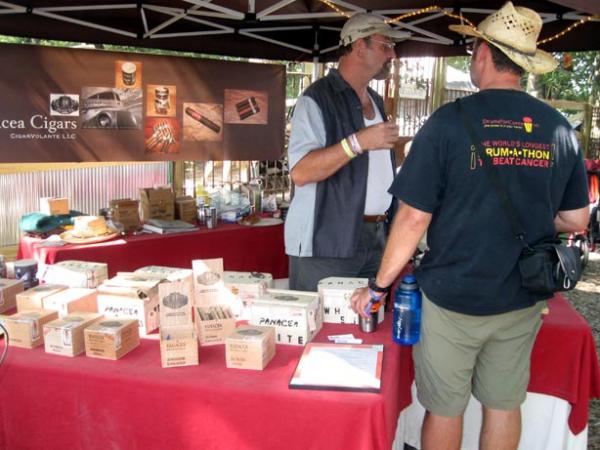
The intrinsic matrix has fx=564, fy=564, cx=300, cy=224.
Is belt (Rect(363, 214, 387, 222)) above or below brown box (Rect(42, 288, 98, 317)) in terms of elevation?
above

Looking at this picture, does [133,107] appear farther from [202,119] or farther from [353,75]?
[353,75]

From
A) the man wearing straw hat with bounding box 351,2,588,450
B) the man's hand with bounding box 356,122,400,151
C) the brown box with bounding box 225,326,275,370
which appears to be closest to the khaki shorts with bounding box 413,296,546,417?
the man wearing straw hat with bounding box 351,2,588,450

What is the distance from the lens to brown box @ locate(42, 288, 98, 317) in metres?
1.86

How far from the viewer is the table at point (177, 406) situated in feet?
4.60

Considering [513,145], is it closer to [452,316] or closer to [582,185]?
[582,185]

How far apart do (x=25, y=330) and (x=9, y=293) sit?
1.29 feet

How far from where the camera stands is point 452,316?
166 cm

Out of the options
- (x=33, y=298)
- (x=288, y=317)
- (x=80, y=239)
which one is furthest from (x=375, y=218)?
(x=80, y=239)

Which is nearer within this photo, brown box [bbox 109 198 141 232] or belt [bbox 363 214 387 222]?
belt [bbox 363 214 387 222]

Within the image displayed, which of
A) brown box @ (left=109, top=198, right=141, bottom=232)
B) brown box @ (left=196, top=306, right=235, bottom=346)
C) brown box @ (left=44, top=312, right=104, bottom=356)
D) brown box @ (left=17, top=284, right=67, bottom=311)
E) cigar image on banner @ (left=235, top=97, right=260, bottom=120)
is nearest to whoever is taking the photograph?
brown box @ (left=44, top=312, right=104, bottom=356)

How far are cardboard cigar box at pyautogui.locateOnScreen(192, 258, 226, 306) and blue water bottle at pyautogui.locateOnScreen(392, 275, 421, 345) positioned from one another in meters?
0.60

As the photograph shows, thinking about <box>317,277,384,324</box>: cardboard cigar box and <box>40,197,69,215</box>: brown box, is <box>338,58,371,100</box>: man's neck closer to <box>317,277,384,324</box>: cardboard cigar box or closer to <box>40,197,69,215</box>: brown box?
<box>317,277,384,324</box>: cardboard cigar box

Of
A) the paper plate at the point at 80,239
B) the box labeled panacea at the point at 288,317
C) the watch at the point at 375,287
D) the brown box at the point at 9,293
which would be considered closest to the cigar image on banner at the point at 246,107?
the paper plate at the point at 80,239

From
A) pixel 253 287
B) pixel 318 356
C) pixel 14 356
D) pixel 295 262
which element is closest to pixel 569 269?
pixel 318 356
